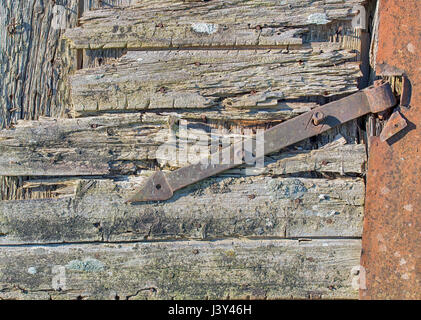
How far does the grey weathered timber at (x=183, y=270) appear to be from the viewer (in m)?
1.75

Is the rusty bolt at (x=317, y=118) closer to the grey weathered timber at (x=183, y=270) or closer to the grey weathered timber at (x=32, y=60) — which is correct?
the grey weathered timber at (x=183, y=270)

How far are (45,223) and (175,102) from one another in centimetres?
85

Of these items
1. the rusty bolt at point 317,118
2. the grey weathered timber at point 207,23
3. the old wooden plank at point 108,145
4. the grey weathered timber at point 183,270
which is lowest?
the grey weathered timber at point 183,270

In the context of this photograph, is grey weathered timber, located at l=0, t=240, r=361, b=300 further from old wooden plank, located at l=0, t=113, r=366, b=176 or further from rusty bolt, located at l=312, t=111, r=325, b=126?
rusty bolt, located at l=312, t=111, r=325, b=126

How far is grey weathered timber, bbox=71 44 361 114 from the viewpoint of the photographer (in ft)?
5.70

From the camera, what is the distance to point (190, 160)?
1761 mm

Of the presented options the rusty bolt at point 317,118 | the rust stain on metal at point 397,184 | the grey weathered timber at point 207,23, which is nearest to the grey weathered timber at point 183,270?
the rust stain on metal at point 397,184

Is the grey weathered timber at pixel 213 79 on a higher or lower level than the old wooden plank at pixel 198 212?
higher

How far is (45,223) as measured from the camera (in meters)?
1.78

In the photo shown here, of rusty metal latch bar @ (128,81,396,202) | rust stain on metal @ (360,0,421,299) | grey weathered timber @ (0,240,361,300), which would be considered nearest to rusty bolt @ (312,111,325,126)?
rusty metal latch bar @ (128,81,396,202)

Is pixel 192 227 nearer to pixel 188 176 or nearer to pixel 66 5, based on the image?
pixel 188 176

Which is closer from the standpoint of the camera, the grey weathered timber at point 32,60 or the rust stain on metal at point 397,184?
the rust stain on metal at point 397,184

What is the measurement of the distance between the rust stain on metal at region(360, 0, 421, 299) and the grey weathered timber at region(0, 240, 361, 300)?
0.12m

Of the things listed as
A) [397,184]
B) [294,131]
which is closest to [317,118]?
[294,131]
